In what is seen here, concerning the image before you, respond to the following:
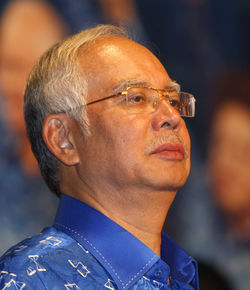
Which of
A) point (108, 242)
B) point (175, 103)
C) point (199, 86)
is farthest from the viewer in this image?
point (199, 86)

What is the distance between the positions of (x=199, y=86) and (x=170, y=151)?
1.74 metres

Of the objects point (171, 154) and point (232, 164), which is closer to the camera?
point (171, 154)

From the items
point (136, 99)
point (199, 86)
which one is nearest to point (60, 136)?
point (136, 99)

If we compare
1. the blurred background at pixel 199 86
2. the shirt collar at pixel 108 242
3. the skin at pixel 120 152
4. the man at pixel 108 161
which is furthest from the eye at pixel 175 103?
the blurred background at pixel 199 86

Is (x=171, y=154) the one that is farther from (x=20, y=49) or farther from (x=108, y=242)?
(x=20, y=49)

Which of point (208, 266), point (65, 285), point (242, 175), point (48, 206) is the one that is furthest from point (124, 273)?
point (242, 175)

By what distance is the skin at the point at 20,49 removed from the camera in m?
2.75

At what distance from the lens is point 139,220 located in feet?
5.65

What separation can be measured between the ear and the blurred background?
98 centimetres

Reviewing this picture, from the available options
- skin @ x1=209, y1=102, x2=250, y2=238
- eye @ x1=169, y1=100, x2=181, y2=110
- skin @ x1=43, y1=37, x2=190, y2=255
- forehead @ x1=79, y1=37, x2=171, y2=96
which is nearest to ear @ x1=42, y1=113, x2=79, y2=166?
skin @ x1=43, y1=37, x2=190, y2=255

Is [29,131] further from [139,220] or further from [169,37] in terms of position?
[169,37]

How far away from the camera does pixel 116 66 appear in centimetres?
179

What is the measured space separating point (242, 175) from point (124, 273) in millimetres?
2027

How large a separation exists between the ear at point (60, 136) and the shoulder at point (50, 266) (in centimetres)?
30
